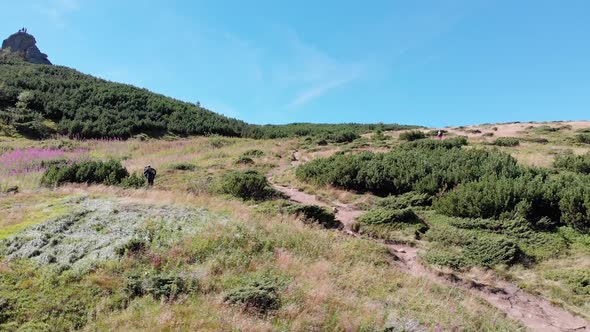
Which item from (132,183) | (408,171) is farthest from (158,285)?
(408,171)

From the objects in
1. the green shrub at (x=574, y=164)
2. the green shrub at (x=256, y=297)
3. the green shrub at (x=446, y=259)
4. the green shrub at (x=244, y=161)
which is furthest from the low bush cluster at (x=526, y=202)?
the green shrub at (x=244, y=161)

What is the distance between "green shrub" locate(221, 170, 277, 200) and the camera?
14.4m

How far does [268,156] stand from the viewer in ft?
81.6

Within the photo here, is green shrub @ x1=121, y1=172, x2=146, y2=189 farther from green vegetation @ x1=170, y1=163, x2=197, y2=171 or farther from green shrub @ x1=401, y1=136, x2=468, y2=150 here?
green shrub @ x1=401, y1=136, x2=468, y2=150

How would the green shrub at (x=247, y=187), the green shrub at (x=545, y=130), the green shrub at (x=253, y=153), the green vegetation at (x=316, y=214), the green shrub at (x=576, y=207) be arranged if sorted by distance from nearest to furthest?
the green shrub at (x=576, y=207) < the green vegetation at (x=316, y=214) < the green shrub at (x=247, y=187) < the green shrub at (x=253, y=153) < the green shrub at (x=545, y=130)

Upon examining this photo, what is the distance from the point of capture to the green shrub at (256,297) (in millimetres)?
5715

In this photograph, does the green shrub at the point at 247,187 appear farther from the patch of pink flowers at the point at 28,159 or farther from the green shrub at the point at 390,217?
the patch of pink flowers at the point at 28,159

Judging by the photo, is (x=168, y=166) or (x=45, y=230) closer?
(x=45, y=230)

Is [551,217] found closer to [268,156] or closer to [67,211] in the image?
[67,211]

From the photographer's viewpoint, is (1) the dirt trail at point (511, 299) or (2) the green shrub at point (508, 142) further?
(2) the green shrub at point (508, 142)

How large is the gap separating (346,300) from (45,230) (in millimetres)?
5623

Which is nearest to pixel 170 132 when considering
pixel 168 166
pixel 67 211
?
pixel 168 166

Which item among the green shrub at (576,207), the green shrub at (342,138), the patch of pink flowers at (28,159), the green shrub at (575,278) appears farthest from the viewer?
the green shrub at (342,138)

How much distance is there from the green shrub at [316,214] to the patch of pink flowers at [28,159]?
483 inches
